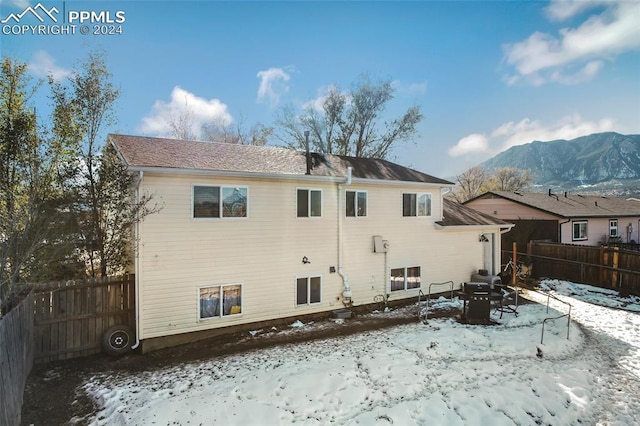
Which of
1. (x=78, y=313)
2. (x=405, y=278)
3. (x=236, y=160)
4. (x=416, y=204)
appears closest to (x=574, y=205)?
(x=416, y=204)

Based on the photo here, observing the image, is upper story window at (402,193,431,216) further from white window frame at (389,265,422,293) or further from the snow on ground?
the snow on ground

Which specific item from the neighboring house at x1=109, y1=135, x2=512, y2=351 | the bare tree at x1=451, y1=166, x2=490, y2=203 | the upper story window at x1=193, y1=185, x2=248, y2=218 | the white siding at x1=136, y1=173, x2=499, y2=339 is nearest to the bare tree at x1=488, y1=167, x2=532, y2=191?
the bare tree at x1=451, y1=166, x2=490, y2=203

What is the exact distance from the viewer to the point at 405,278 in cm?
1264

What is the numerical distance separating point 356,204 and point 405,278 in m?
3.83

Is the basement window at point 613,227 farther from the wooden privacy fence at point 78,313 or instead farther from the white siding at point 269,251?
the wooden privacy fence at point 78,313

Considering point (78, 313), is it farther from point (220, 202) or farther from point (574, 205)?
point (574, 205)

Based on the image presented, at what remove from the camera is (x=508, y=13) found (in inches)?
505

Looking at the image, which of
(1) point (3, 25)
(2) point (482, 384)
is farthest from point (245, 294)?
(1) point (3, 25)

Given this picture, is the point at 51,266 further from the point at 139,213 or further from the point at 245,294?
the point at 245,294

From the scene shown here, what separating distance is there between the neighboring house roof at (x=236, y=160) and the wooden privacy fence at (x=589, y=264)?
8452mm

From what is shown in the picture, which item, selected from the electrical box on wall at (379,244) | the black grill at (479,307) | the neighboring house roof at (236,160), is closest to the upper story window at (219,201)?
the neighboring house roof at (236,160)

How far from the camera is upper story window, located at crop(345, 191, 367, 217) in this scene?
1138 cm

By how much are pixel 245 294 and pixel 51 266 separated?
198 inches

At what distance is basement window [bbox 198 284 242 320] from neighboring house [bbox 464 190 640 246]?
19.1 metres
